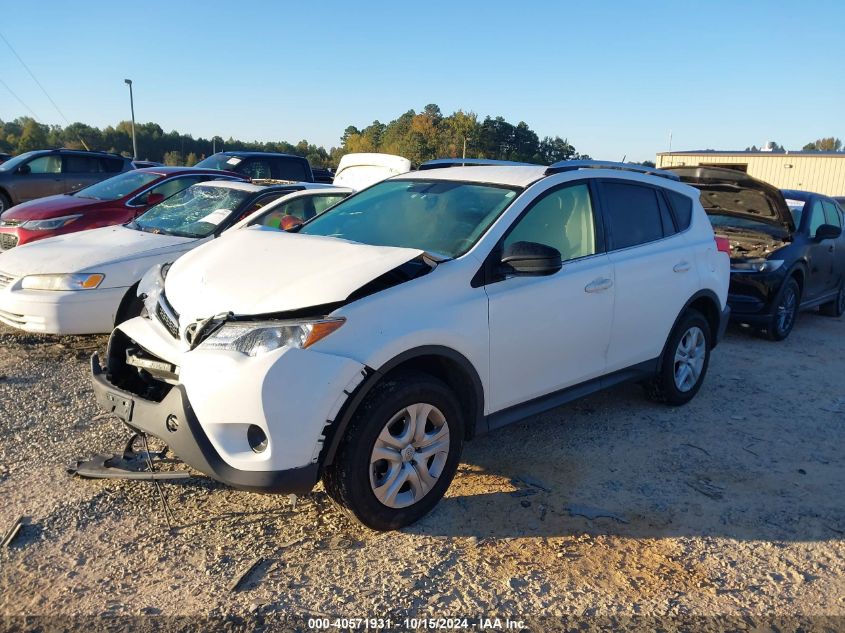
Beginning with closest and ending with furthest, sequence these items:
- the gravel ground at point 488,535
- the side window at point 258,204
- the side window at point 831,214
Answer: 1. the gravel ground at point 488,535
2. the side window at point 258,204
3. the side window at point 831,214

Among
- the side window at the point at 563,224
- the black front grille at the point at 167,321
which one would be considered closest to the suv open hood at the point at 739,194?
the side window at the point at 563,224

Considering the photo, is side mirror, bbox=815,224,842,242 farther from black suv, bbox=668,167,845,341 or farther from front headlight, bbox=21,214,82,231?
front headlight, bbox=21,214,82,231

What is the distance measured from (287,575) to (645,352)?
2948mm

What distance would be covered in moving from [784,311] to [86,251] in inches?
286

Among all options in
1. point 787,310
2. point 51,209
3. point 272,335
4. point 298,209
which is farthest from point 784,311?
point 51,209

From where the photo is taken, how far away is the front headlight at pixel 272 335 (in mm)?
2938

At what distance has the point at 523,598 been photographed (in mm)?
2896

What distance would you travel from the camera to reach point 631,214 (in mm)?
4777

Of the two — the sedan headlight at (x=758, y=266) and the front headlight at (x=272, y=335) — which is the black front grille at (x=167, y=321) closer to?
the front headlight at (x=272, y=335)

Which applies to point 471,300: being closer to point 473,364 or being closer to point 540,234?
point 473,364

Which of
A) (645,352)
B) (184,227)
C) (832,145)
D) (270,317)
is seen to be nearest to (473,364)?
(270,317)

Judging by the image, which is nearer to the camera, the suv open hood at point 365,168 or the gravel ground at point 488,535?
the gravel ground at point 488,535

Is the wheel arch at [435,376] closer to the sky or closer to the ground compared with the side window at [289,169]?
closer to the ground

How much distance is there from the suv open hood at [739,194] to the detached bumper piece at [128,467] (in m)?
6.11
